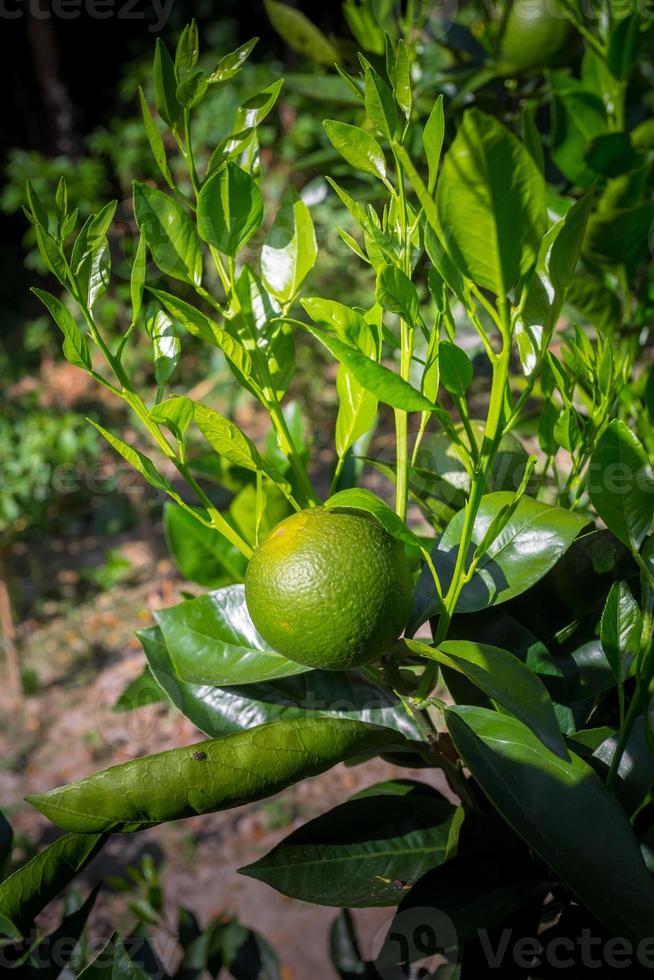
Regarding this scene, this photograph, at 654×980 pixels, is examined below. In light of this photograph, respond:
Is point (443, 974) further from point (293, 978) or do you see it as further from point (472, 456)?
point (293, 978)

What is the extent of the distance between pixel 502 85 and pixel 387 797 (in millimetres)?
1026

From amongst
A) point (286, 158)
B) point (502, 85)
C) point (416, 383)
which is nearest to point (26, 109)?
point (286, 158)

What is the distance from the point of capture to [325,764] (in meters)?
0.47

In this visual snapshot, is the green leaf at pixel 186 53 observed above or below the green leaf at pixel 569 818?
above

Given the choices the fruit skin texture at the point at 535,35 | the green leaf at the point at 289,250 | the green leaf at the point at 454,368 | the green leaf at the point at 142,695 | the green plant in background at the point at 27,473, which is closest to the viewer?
the green leaf at the point at 454,368

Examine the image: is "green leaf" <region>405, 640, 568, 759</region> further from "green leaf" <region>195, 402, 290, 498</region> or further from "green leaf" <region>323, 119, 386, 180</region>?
"green leaf" <region>323, 119, 386, 180</region>

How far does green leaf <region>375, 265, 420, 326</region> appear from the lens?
427 millimetres

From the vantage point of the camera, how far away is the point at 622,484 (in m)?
0.50

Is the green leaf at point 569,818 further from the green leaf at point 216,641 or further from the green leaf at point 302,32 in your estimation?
the green leaf at point 302,32

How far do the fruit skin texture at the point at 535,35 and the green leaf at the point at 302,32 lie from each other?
0.80 ft

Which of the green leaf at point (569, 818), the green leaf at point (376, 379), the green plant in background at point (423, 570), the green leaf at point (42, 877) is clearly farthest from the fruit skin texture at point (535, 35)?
the green leaf at point (42, 877)

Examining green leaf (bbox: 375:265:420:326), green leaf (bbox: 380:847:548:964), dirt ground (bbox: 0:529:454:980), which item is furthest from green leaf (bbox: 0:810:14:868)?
dirt ground (bbox: 0:529:454:980)

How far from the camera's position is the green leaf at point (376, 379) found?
41 centimetres

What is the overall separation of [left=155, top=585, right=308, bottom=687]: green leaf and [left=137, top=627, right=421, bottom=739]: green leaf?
0.03 m
